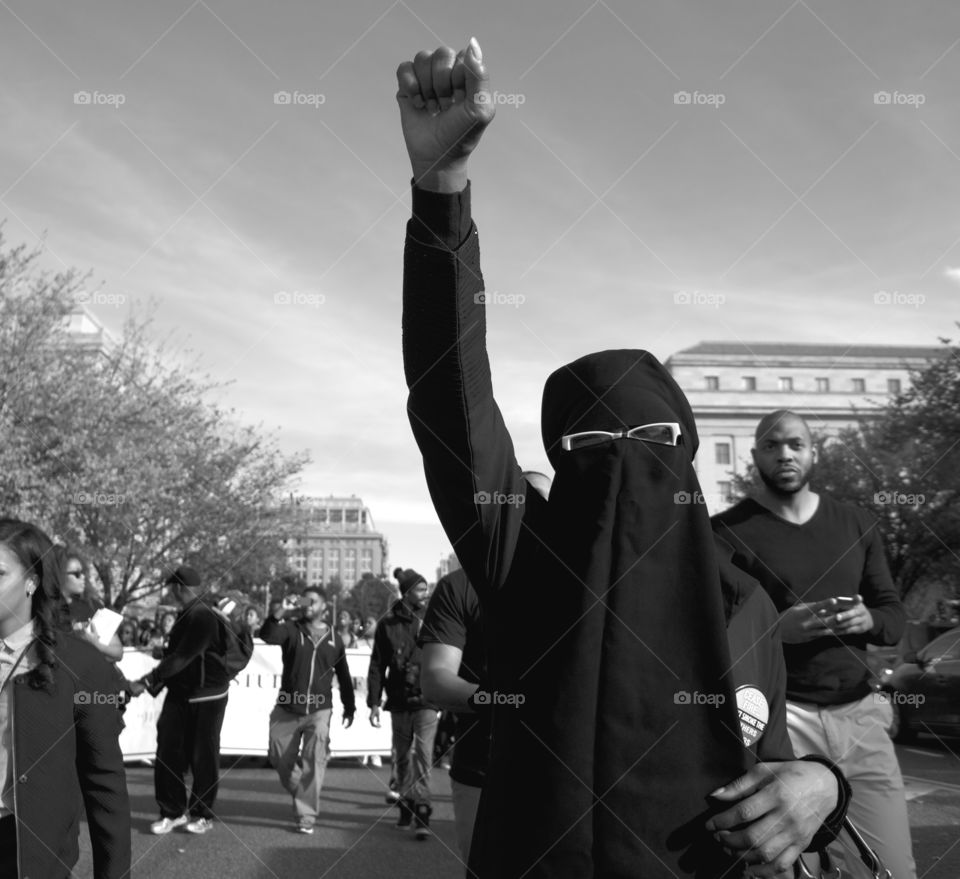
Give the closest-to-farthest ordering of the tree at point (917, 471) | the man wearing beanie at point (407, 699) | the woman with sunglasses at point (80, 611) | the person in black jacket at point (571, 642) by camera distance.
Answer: the person in black jacket at point (571, 642), the woman with sunglasses at point (80, 611), the man wearing beanie at point (407, 699), the tree at point (917, 471)

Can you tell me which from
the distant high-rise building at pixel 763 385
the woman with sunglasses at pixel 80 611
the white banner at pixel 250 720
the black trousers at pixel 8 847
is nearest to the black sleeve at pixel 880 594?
the black trousers at pixel 8 847

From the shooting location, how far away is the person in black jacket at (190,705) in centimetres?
869

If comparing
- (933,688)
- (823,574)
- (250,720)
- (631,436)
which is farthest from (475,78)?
(933,688)

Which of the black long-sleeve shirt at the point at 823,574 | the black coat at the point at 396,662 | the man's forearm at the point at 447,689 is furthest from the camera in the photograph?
the black coat at the point at 396,662

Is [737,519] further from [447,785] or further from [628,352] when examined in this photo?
[447,785]

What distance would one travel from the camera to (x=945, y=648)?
14.9 metres

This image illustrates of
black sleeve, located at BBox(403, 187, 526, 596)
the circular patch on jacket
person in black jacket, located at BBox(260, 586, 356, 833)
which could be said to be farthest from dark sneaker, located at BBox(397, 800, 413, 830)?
black sleeve, located at BBox(403, 187, 526, 596)

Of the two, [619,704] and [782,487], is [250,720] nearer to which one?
[782,487]

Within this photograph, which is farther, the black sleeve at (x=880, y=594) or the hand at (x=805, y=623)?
the black sleeve at (x=880, y=594)

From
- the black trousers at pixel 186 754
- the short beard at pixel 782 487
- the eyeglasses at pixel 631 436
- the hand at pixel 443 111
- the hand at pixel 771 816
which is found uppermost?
the hand at pixel 443 111

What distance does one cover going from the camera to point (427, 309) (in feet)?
4.82

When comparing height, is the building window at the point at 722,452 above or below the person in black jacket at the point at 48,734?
above

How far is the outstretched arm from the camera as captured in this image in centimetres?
136

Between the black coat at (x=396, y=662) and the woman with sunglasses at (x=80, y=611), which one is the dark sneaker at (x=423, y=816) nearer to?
the black coat at (x=396, y=662)
